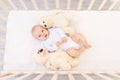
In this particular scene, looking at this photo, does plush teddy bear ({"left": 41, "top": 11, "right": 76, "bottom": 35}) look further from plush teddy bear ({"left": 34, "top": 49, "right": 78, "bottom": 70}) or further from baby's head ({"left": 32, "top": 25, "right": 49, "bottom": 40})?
plush teddy bear ({"left": 34, "top": 49, "right": 78, "bottom": 70})

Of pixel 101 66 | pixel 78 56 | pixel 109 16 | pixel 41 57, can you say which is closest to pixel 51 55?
pixel 41 57

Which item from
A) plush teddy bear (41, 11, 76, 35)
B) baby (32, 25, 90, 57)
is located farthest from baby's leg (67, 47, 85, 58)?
plush teddy bear (41, 11, 76, 35)

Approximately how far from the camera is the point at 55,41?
149cm

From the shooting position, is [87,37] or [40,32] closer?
[40,32]

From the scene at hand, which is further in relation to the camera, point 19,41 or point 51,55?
point 19,41

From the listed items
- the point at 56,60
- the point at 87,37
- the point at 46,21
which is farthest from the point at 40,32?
the point at 87,37

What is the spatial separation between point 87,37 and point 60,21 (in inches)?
7.7

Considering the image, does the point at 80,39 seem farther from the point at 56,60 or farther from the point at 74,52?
the point at 56,60

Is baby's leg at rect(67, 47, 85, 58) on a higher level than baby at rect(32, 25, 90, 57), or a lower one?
lower

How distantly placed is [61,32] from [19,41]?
0.88 feet

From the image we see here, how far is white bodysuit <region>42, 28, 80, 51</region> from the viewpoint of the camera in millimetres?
1484

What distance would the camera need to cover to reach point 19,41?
5.13ft

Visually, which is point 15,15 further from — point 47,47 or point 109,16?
point 109,16

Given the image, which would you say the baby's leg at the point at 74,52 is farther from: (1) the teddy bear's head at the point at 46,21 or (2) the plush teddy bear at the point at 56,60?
(1) the teddy bear's head at the point at 46,21
